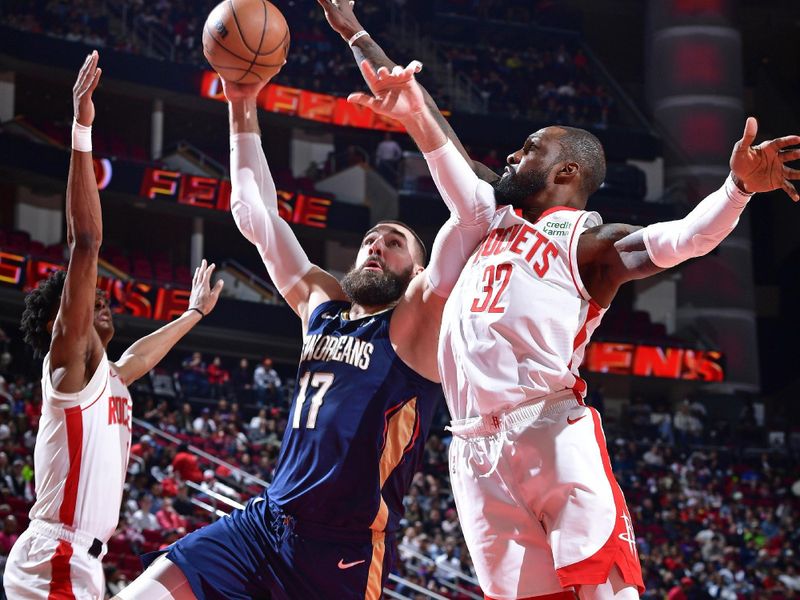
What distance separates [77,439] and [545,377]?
82.8 inches

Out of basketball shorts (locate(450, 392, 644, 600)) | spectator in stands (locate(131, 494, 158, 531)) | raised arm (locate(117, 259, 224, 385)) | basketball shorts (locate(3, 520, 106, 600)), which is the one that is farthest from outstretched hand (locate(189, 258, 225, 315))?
spectator in stands (locate(131, 494, 158, 531))

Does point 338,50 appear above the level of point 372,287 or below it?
above

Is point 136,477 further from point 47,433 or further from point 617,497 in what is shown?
point 617,497

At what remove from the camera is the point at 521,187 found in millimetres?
4070

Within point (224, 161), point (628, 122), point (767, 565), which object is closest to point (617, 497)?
point (767, 565)

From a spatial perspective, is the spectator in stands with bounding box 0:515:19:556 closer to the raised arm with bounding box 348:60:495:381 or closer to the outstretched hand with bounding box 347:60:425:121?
the raised arm with bounding box 348:60:495:381

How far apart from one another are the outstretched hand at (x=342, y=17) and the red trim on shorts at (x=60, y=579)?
7.81ft

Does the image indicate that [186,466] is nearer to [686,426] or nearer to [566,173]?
[566,173]

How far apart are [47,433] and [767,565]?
583 inches

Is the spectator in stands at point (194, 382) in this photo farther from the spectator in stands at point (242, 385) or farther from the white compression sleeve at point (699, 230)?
the white compression sleeve at point (699, 230)

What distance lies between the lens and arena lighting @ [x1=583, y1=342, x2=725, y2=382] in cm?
2464

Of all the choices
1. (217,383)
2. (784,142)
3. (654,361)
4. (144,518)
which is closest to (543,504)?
(784,142)

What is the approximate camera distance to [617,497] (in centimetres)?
362

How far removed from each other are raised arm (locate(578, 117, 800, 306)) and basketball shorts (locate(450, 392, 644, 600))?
20.5 inches
